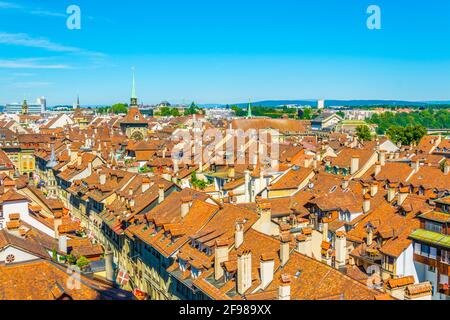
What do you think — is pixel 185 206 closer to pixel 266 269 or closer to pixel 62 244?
pixel 62 244

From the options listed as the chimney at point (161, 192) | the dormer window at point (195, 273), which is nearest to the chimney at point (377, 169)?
the chimney at point (161, 192)

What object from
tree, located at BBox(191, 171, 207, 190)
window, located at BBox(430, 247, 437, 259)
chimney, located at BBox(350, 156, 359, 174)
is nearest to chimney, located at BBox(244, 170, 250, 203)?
tree, located at BBox(191, 171, 207, 190)

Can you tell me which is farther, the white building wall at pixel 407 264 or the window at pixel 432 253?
the white building wall at pixel 407 264

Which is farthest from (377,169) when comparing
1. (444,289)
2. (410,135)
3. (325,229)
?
(410,135)

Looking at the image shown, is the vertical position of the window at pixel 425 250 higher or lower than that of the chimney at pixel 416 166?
lower

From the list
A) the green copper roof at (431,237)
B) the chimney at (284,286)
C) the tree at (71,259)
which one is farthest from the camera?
the green copper roof at (431,237)

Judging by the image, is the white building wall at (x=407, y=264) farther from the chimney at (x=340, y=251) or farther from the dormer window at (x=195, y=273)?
the dormer window at (x=195, y=273)

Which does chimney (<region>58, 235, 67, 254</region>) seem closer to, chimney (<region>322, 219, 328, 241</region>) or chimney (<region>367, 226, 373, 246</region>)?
chimney (<region>322, 219, 328, 241</region>)
